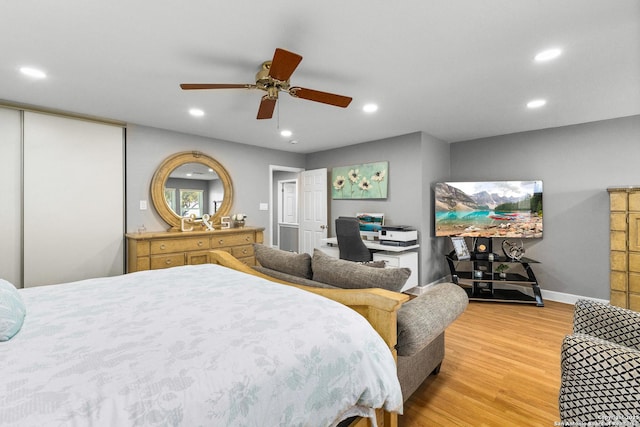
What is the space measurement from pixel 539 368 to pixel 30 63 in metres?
4.63

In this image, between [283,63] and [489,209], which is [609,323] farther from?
[489,209]

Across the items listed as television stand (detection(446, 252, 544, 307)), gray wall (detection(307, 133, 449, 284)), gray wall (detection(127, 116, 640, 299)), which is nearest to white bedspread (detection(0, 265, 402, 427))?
gray wall (detection(127, 116, 640, 299))

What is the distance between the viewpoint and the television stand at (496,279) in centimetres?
370

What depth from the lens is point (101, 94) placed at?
107 inches

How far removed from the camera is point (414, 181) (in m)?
4.11

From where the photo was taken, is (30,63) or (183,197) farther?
(183,197)

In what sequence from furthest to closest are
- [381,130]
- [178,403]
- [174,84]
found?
1. [381,130]
2. [174,84]
3. [178,403]

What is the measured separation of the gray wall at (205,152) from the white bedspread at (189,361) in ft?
7.94

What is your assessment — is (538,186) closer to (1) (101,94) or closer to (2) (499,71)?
(2) (499,71)

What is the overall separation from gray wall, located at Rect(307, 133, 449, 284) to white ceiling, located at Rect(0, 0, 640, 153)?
2.70 feet

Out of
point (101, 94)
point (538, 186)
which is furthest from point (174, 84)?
point (538, 186)

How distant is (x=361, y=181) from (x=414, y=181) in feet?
3.12

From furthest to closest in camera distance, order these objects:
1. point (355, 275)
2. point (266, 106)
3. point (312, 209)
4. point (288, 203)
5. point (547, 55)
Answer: point (288, 203) < point (312, 209) < point (266, 106) < point (547, 55) < point (355, 275)

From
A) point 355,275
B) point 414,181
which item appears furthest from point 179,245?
point 414,181
